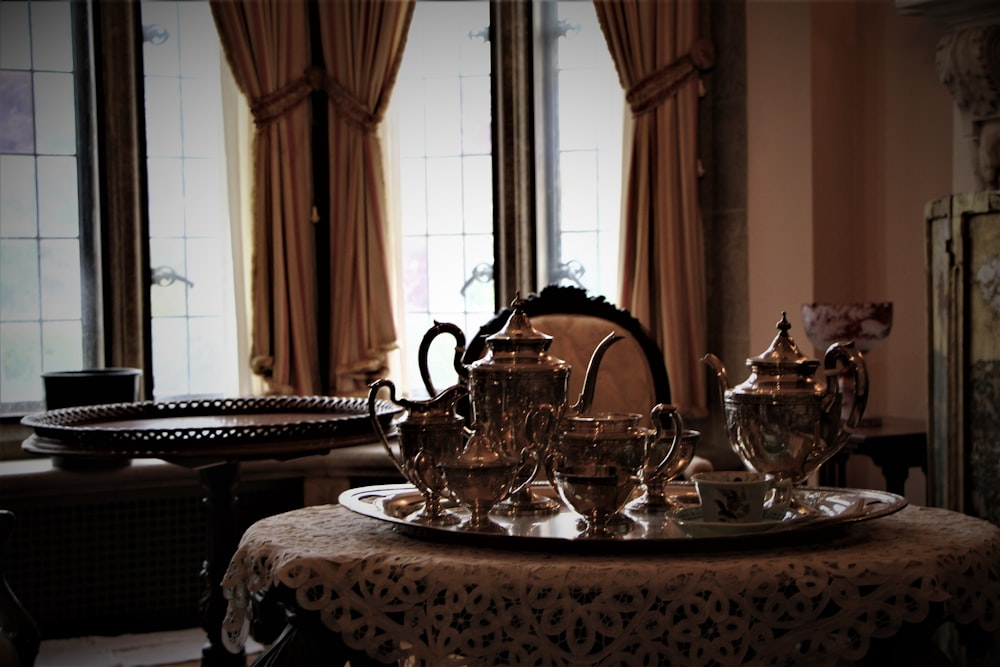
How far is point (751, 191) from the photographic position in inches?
165

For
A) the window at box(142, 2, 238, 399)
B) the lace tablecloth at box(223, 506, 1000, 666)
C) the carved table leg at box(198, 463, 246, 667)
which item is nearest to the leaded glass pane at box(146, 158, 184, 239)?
the window at box(142, 2, 238, 399)

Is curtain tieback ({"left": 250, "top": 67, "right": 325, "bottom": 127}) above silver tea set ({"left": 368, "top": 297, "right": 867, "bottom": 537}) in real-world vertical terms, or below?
above

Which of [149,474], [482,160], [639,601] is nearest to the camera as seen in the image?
[639,601]

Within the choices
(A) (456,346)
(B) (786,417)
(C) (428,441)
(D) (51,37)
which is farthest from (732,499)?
(D) (51,37)

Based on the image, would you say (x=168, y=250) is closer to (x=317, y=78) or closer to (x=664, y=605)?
(x=317, y=78)

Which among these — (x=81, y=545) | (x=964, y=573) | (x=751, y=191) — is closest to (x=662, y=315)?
(x=751, y=191)

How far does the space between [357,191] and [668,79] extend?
3.87ft

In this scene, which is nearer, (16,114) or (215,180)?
(16,114)

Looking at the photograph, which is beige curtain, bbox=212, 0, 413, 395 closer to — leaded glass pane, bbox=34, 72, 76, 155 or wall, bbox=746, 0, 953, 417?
leaded glass pane, bbox=34, 72, 76, 155

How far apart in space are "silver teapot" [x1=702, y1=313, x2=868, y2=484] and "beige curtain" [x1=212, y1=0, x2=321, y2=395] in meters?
2.67

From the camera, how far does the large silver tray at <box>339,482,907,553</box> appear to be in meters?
1.62

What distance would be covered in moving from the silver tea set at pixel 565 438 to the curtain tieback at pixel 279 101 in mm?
2582

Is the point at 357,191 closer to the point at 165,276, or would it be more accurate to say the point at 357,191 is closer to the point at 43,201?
the point at 165,276

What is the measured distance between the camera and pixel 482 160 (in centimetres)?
470
